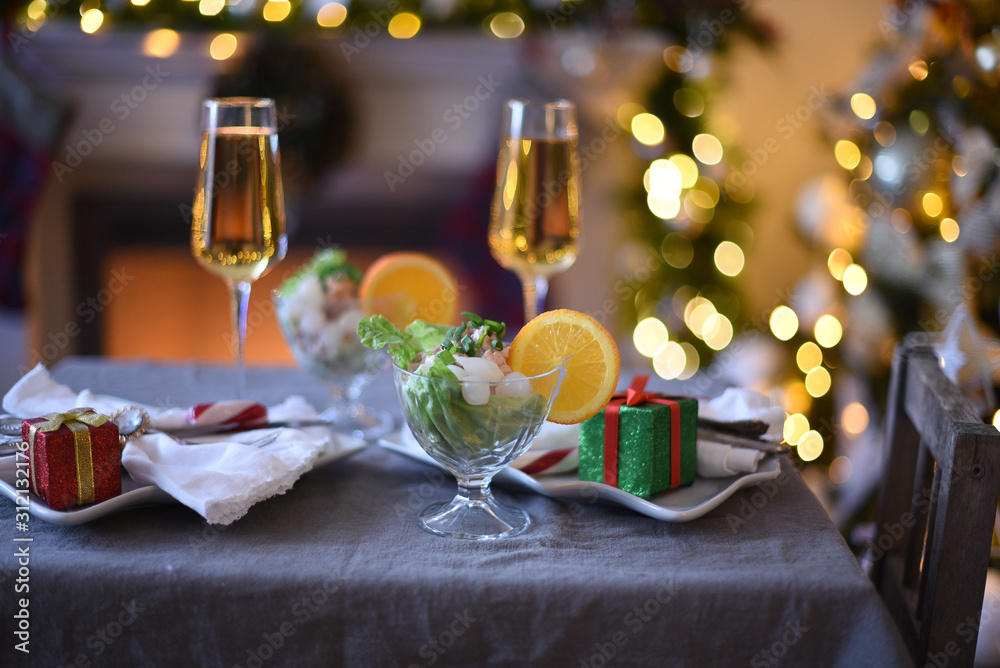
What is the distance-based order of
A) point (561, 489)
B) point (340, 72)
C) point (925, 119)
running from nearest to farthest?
point (561, 489) < point (925, 119) < point (340, 72)

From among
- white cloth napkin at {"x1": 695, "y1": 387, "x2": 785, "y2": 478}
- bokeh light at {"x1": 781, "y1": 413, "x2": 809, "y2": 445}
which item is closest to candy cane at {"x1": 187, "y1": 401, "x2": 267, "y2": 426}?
white cloth napkin at {"x1": 695, "y1": 387, "x2": 785, "y2": 478}

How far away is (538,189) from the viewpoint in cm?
103

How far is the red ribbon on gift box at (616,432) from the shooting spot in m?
0.78

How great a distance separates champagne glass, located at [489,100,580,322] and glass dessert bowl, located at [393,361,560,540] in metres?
0.34

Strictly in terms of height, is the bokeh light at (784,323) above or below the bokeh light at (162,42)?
below

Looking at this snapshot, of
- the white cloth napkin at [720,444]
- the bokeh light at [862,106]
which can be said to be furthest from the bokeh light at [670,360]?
the white cloth napkin at [720,444]

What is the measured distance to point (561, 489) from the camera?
79 centimetres

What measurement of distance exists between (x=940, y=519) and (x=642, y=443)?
269 millimetres

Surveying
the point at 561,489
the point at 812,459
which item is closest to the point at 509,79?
the point at 812,459

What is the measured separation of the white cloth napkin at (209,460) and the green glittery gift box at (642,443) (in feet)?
0.88

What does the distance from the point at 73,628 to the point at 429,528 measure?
29 centimetres

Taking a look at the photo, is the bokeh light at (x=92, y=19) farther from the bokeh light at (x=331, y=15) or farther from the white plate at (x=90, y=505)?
the white plate at (x=90, y=505)

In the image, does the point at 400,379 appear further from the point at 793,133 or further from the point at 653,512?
the point at 793,133

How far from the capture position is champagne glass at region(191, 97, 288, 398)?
0.91 m
